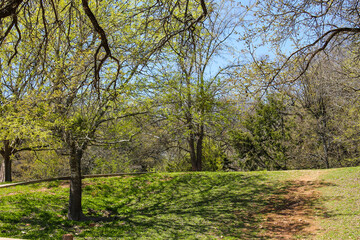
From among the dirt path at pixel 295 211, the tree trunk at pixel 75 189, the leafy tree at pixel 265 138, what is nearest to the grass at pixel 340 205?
the dirt path at pixel 295 211

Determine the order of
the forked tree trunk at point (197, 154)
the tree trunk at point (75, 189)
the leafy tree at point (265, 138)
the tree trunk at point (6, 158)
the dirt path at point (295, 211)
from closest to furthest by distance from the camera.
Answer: the dirt path at point (295, 211), the tree trunk at point (75, 189), the tree trunk at point (6, 158), the forked tree trunk at point (197, 154), the leafy tree at point (265, 138)

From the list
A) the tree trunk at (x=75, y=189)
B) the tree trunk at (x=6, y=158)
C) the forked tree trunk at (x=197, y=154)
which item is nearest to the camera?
the tree trunk at (x=75, y=189)

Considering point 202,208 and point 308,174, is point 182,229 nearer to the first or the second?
point 202,208

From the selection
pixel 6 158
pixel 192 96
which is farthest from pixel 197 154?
pixel 6 158


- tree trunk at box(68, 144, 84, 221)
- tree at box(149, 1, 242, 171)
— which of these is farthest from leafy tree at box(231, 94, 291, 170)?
tree trunk at box(68, 144, 84, 221)

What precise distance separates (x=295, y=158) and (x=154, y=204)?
10.5 metres

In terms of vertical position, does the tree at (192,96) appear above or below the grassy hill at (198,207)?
above

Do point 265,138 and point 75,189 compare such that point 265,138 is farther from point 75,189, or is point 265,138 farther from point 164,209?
point 75,189

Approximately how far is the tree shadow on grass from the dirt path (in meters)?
0.09

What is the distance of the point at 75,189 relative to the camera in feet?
27.8

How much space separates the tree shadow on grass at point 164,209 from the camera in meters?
7.32

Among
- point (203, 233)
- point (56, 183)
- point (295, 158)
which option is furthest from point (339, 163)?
point (56, 183)

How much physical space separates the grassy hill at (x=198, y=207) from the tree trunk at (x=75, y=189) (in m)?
0.34

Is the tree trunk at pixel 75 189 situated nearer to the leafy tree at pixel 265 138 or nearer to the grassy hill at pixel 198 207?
the grassy hill at pixel 198 207
